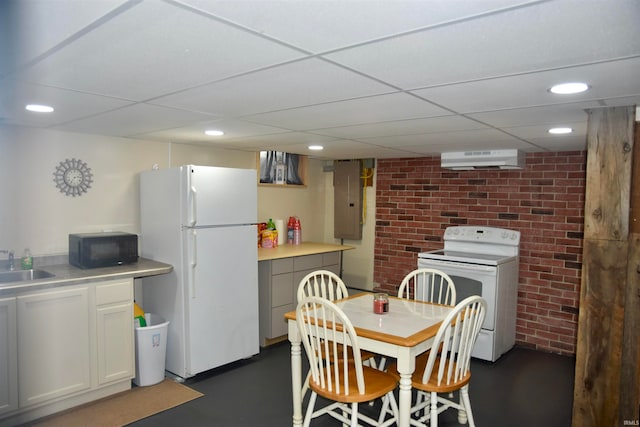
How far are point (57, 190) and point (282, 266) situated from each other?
195cm

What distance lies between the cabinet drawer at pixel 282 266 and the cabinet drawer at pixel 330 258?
52cm

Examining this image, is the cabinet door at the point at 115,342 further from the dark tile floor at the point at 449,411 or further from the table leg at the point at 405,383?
the table leg at the point at 405,383

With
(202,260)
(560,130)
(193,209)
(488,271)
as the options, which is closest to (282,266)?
(202,260)

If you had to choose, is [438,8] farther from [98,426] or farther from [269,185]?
[269,185]

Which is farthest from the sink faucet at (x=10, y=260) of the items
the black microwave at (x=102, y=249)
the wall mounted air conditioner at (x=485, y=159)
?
the wall mounted air conditioner at (x=485, y=159)

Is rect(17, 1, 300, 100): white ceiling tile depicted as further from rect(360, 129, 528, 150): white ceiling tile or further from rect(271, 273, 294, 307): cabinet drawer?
rect(271, 273, 294, 307): cabinet drawer

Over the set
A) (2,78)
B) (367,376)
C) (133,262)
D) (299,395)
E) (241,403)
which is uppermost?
(2,78)

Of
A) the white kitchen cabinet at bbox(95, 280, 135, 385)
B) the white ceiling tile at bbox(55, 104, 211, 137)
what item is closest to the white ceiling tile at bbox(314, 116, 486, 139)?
the white ceiling tile at bbox(55, 104, 211, 137)

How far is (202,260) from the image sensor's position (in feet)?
11.0

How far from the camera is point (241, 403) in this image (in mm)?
3027

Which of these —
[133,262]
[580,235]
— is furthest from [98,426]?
[580,235]

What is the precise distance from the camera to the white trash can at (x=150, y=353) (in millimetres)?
3223

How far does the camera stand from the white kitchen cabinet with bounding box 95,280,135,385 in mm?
2975

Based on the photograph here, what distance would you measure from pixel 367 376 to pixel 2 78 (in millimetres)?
2266
